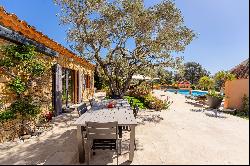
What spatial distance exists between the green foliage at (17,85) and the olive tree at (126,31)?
4.61m

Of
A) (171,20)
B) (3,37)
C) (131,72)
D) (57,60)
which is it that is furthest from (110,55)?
(3,37)

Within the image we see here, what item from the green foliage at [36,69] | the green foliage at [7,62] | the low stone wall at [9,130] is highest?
the green foliage at [7,62]

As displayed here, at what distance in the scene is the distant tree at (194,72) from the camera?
66.6 metres

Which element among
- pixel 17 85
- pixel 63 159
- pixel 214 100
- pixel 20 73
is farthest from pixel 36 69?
pixel 214 100

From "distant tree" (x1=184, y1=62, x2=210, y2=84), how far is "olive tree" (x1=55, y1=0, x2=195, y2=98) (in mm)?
55391

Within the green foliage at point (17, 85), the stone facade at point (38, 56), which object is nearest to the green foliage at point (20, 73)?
the green foliage at point (17, 85)

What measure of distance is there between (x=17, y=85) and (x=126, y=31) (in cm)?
567

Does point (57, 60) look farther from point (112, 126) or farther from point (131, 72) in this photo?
point (112, 126)

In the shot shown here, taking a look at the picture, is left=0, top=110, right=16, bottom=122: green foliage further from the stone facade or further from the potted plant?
the potted plant

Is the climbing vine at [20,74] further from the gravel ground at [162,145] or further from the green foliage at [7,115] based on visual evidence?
the gravel ground at [162,145]

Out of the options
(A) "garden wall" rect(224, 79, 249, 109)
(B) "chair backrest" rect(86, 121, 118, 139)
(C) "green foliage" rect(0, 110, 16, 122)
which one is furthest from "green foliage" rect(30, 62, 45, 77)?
(A) "garden wall" rect(224, 79, 249, 109)

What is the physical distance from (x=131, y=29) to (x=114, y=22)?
2.81 ft

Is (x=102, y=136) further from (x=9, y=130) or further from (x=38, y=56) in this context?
(x=38, y=56)

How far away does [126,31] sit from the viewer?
39.1ft
